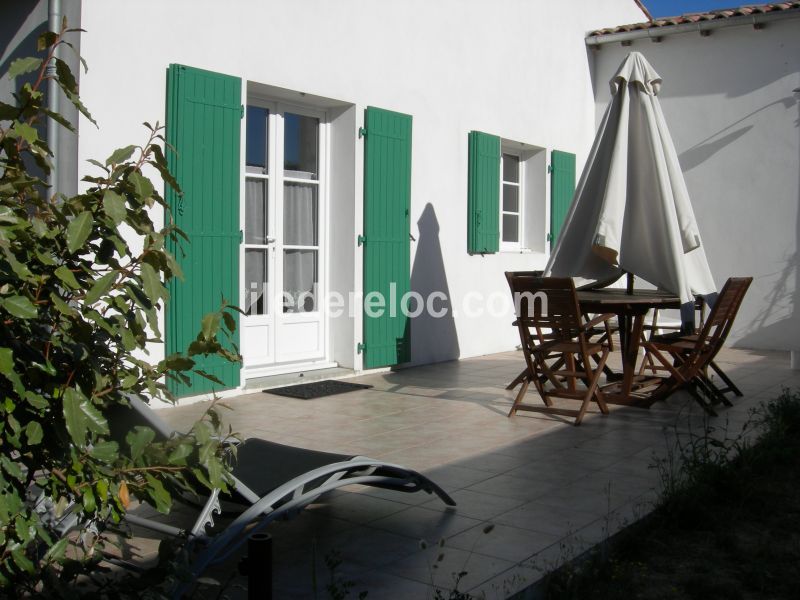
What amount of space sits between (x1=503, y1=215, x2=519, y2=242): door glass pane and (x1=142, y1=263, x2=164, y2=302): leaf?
8.19 m

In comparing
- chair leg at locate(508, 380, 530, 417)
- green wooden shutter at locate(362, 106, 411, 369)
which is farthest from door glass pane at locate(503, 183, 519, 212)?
chair leg at locate(508, 380, 530, 417)

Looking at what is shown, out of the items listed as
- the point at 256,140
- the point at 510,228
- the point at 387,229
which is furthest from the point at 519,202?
the point at 256,140

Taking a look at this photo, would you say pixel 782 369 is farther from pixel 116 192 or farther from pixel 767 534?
pixel 116 192

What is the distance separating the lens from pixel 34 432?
1554 millimetres

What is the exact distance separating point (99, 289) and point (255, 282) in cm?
498

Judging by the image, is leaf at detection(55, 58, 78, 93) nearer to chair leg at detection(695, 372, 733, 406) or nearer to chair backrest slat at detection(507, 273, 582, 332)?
chair backrest slat at detection(507, 273, 582, 332)

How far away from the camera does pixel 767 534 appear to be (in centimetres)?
338

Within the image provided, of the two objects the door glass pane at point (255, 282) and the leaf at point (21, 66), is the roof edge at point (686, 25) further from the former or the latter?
the leaf at point (21, 66)

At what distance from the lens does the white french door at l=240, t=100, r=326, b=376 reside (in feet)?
21.3

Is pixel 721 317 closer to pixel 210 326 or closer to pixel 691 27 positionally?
pixel 210 326

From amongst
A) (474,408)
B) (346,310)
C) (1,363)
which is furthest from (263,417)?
(1,363)

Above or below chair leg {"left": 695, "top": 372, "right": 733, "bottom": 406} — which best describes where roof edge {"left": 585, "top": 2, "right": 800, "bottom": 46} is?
above

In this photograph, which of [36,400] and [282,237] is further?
[282,237]

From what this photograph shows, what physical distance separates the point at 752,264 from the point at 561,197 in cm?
226
